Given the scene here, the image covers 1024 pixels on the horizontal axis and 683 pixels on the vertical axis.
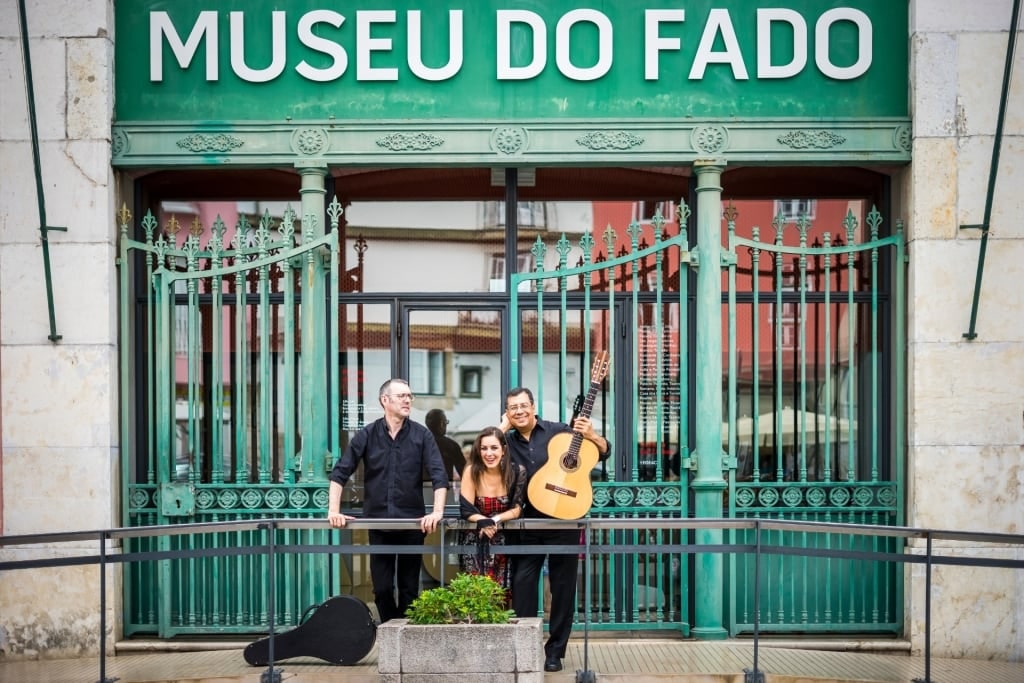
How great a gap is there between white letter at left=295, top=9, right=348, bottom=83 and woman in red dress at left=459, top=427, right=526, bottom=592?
3.18 meters

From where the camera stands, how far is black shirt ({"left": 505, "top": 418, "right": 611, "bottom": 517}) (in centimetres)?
781

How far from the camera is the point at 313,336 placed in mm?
8961

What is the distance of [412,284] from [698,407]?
249cm

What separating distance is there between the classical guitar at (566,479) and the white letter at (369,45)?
3.11m

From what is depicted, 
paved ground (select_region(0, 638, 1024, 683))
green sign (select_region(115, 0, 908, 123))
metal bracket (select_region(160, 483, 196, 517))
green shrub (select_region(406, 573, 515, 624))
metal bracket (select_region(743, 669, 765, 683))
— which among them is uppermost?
green sign (select_region(115, 0, 908, 123))

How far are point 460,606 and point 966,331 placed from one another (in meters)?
4.34

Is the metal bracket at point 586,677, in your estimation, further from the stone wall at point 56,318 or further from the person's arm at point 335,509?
the stone wall at point 56,318

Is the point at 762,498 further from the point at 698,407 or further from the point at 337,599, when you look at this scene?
the point at 337,599

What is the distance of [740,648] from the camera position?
27.7ft

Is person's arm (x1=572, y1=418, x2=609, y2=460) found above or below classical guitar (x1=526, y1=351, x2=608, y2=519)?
above

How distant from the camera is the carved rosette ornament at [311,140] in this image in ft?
29.2

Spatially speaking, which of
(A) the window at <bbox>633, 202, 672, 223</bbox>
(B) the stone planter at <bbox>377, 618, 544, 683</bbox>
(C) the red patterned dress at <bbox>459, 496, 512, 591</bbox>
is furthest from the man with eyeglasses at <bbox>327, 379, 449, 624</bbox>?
(A) the window at <bbox>633, 202, 672, 223</bbox>

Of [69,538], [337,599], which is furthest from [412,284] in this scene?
[69,538]

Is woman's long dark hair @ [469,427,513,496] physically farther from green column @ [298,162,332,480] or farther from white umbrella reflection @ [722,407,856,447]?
white umbrella reflection @ [722,407,856,447]
